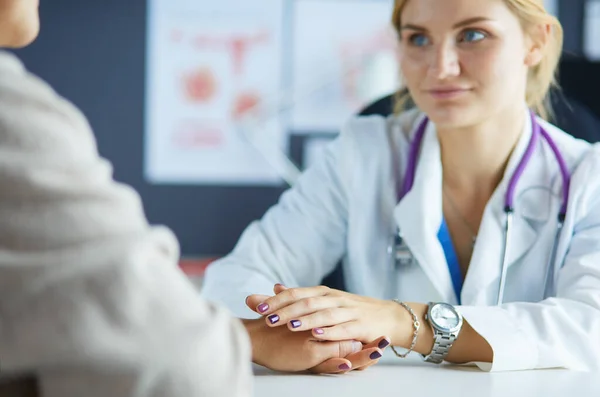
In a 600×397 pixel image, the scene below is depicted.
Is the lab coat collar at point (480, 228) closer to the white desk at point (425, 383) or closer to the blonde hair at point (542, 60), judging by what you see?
the blonde hair at point (542, 60)

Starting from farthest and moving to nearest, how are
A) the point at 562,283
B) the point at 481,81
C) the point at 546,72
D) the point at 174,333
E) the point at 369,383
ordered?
the point at 546,72 < the point at 481,81 < the point at 562,283 < the point at 369,383 < the point at 174,333

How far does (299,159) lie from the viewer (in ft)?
13.8

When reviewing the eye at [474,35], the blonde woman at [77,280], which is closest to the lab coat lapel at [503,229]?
the eye at [474,35]

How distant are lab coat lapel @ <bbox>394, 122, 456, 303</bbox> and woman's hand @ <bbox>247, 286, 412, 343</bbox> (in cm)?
32

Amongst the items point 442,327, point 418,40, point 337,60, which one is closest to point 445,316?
point 442,327

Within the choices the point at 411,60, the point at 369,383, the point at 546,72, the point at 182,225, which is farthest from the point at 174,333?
the point at 182,225

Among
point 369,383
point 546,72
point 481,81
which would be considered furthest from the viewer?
point 546,72

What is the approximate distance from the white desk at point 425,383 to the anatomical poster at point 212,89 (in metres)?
2.97

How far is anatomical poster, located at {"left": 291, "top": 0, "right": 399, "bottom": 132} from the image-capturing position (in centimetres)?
416

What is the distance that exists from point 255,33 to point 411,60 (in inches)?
102

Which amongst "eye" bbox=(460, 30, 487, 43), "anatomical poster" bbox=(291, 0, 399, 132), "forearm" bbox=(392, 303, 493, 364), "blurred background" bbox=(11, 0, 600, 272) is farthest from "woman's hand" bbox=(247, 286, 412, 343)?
"anatomical poster" bbox=(291, 0, 399, 132)

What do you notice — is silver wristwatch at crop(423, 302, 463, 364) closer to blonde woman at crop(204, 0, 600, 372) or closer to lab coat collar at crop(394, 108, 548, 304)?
blonde woman at crop(204, 0, 600, 372)

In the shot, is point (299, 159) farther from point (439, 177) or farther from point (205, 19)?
point (439, 177)

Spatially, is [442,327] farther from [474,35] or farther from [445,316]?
[474,35]
